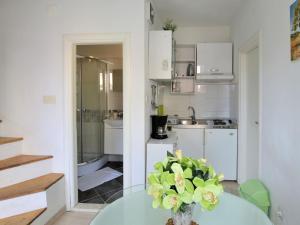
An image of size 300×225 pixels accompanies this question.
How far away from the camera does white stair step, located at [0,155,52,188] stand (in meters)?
2.54

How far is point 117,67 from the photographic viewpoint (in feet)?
17.6

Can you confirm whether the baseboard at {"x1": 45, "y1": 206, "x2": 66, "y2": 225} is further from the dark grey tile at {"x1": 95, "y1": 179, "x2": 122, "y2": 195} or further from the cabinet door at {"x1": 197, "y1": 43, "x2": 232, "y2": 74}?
the cabinet door at {"x1": 197, "y1": 43, "x2": 232, "y2": 74}

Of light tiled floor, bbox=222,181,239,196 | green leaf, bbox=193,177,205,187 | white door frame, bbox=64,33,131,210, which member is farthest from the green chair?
green leaf, bbox=193,177,205,187

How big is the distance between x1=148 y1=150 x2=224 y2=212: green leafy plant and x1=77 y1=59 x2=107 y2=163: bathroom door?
3.60 m

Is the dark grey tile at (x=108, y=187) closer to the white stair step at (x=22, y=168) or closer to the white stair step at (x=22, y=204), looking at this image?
the white stair step at (x=22, y=168)

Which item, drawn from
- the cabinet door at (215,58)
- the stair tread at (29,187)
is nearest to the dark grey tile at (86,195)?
the stair tread at (29,187)

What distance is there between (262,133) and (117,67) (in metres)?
3.53

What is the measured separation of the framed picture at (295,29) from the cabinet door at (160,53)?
1.54 m

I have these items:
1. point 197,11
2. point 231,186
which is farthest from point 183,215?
point 197,11

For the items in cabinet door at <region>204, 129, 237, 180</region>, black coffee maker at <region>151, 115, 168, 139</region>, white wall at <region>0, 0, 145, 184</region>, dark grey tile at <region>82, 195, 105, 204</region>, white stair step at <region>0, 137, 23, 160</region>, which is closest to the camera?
white stair step at <region>0, 137, 23, 160</region>

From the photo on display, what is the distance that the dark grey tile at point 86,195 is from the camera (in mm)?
3273

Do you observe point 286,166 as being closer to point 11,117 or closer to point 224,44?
point 224,44

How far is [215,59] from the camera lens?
13.7 feet

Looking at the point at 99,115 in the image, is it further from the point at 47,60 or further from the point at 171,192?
the point at 171,192
